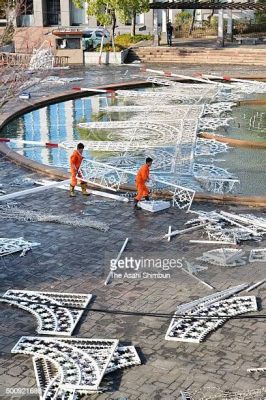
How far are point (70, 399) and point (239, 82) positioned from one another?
24483 millimetres

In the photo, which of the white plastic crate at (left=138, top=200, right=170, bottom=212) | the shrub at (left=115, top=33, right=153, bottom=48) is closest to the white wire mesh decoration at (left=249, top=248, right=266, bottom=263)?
the white plastic crate at (left=138, top=200, right=170, bottom=212)

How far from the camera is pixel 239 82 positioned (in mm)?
32312

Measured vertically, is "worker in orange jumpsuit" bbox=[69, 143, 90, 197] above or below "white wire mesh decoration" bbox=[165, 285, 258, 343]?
above

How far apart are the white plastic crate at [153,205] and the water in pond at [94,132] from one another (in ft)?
8.11

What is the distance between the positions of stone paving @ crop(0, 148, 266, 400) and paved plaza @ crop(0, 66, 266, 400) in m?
0.01

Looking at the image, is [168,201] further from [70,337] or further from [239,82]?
[239,82]

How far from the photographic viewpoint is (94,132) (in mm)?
25625

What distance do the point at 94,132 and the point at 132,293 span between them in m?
13.4

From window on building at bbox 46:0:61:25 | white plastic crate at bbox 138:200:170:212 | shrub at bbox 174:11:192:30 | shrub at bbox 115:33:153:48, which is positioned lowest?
white plastic crate at bbox 138:200:170:212

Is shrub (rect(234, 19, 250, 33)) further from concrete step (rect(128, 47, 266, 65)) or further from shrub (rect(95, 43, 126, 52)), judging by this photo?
shrub (rect(95, 43, 126, 52))

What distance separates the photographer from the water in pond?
68.6 feet

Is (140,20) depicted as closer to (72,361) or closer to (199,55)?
(199,55)

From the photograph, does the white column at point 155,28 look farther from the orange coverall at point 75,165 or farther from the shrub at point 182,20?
the orange coverall at point 75,165

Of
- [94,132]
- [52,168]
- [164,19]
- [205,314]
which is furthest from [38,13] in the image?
[205,314]
